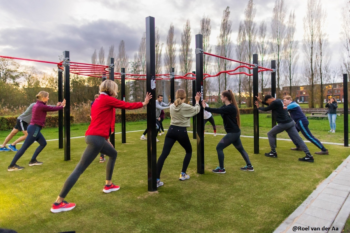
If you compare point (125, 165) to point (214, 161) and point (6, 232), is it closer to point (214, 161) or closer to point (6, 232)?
point (214, 161)

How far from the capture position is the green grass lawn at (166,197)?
2621 mm

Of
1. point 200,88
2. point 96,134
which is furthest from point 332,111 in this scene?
point 96,134

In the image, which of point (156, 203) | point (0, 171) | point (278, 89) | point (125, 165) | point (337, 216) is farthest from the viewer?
point (278, 89)

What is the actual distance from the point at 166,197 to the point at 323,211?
2204 mm

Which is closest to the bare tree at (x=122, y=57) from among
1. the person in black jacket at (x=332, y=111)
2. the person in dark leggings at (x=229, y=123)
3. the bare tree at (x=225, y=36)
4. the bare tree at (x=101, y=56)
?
the bare tree at (x=101, y=56)

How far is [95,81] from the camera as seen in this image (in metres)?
24.6

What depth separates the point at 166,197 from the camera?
343 cm

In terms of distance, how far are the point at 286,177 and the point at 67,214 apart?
3980 millimetres

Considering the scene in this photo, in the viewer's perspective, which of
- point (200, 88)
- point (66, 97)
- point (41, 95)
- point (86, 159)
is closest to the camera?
point (86, 159)

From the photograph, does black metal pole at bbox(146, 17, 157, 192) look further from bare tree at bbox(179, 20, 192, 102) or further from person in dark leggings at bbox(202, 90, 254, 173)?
bare tree at bbox(179, 20, 192, 102)

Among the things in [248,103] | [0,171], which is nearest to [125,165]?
[0,171]

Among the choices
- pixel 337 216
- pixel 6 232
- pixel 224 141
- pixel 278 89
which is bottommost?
pixel 337 216

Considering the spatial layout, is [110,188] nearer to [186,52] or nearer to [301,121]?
[301,121]

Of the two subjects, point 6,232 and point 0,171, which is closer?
point 6,232
